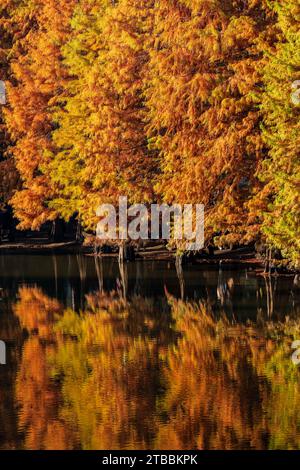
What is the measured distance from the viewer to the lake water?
21419mm

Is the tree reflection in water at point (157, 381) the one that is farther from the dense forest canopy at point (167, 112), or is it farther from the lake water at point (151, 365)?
the dense forest canopy at point (167, 112)

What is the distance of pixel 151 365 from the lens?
1126 inches

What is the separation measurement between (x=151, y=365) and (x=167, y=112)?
22479 mm

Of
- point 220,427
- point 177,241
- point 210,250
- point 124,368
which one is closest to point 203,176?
point 177,241

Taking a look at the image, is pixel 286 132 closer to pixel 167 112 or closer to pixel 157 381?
pixel 167 112

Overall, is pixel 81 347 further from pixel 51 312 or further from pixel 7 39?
pixel 7 39

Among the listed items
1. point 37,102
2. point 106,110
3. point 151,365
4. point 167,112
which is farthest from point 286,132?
point 37,102

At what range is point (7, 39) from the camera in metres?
82.1

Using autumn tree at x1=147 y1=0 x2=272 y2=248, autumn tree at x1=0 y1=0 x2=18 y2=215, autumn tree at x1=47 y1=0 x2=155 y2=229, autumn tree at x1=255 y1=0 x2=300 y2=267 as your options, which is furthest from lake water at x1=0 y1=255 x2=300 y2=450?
autumn tree at x1=0 y1=0 x2=18 y2=215

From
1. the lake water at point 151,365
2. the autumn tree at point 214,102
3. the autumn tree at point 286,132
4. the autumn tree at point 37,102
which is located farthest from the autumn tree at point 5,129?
the autumn tree at point 286,132

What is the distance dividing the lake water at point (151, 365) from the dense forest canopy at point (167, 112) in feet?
12.4

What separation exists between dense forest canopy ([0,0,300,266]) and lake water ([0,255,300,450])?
378cm

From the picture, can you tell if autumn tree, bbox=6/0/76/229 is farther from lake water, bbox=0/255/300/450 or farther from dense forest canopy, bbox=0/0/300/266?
lake water, bbox=0/255/300/450

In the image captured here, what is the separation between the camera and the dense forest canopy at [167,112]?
1619 inches
